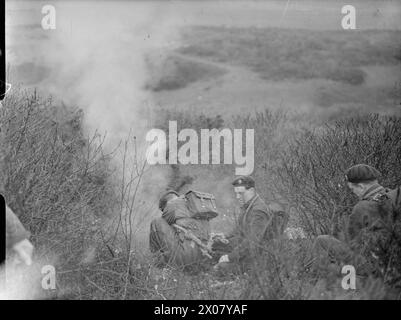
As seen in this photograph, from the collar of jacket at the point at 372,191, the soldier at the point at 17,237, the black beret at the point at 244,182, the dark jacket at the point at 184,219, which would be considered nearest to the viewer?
the soldier at the point at 17,237

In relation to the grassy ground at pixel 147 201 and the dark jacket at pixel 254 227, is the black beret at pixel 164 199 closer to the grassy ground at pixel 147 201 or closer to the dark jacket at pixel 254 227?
the grassy ground at pixel 147 201

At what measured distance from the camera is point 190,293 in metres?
6.65

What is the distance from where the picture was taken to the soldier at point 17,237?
628 cm

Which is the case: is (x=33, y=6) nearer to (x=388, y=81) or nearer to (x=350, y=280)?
(x=388, y=81)

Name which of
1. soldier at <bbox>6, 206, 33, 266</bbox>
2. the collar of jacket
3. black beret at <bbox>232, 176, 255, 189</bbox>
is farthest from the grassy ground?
the collar of jacket

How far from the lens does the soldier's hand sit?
20.6ft

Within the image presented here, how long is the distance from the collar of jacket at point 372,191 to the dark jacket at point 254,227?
99 centimetres

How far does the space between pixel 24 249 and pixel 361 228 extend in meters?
3.54

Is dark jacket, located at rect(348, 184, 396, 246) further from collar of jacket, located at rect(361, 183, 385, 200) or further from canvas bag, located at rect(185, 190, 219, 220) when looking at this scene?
canvas bag, located at rect(185, 190, 219, 220)

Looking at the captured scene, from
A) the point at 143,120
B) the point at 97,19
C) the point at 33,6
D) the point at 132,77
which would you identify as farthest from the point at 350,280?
the point at 33,6

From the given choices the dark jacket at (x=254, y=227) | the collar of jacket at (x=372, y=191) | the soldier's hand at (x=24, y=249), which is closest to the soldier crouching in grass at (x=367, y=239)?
the collar of jacket at (x=372, y=191)

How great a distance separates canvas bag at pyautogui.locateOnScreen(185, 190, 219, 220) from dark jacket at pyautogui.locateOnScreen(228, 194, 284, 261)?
0.38 m

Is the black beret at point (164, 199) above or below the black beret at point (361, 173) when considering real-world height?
below
